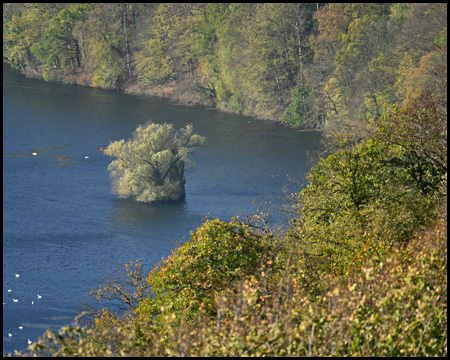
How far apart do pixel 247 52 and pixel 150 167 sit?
38964 millimetres

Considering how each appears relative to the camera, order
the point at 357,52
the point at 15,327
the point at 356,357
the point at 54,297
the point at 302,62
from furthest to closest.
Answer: the point at 302,62 → the point at 357,52 → the point at 54,297 → the point at 15,327 → the point at 356,357

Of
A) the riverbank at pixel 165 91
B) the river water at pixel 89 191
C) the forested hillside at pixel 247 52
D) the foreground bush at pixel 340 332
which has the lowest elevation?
the river water at pixel 89 191

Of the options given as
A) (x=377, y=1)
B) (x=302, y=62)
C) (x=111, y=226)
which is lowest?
(x=111, y=226)

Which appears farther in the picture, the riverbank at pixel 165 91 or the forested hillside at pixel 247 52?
the riverbank at pixel 165 91

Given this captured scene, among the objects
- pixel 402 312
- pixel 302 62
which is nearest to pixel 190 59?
pixel 302 62

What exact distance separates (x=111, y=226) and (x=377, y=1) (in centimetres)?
5405

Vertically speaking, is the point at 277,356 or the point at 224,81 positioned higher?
the point at 277,356

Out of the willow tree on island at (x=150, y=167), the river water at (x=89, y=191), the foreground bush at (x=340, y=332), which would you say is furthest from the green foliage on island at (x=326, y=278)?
the willow tree on island at (x=150, y=167)

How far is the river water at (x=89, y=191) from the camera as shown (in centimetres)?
6328

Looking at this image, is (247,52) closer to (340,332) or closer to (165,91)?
(165,91)

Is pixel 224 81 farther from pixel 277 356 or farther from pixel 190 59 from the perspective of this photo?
pixel 277 356

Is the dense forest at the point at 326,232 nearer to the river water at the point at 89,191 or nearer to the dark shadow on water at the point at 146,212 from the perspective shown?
the river water at the point at 89,191

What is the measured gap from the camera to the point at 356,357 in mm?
19656

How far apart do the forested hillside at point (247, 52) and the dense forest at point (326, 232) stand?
11.1 inches
